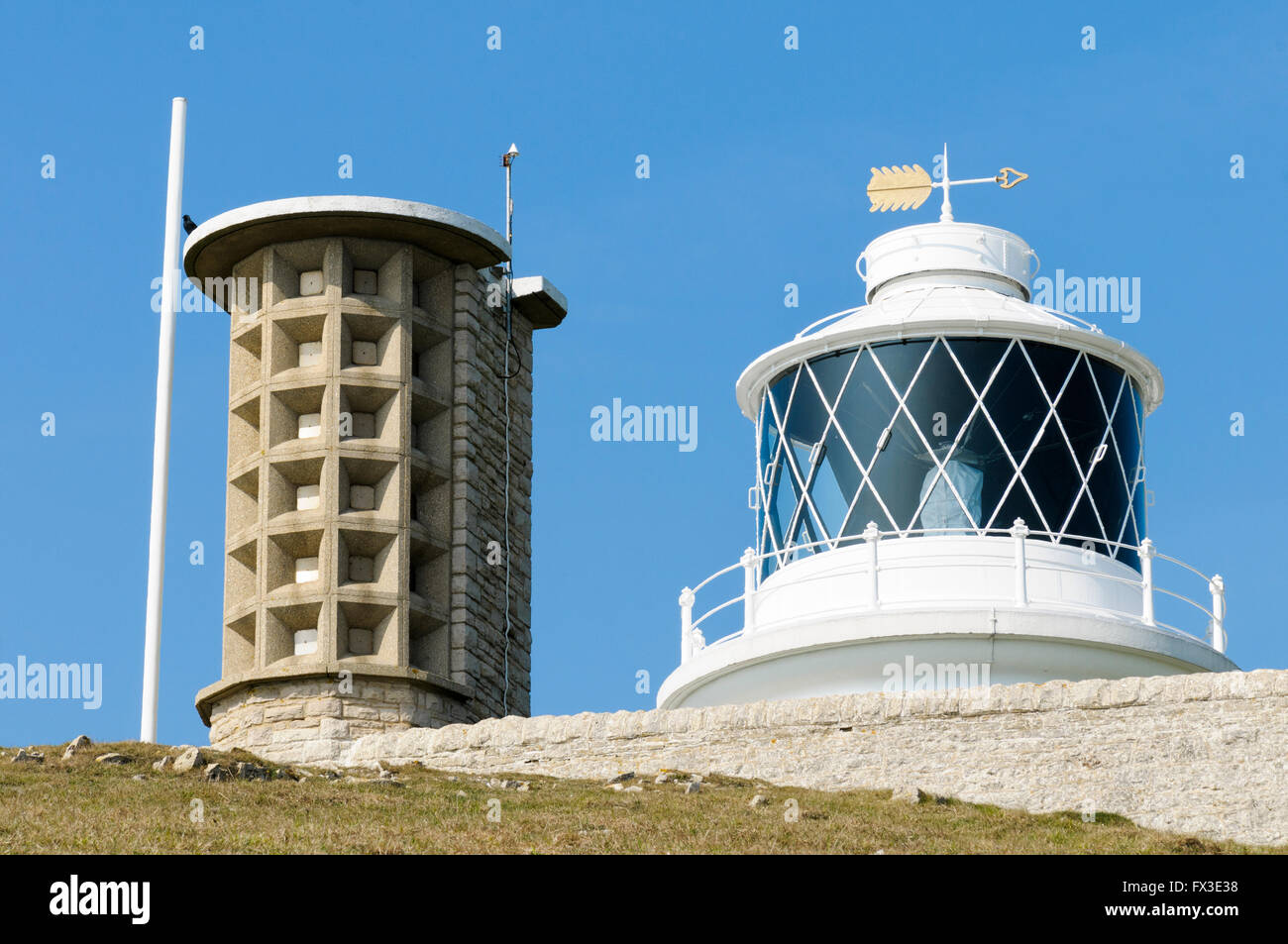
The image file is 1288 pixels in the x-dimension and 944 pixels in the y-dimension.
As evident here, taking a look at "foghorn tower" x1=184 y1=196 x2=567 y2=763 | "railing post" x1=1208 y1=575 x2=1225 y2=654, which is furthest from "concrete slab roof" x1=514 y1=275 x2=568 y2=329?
"railing post" x1=1208 y1=575 x2=1225 y2=654

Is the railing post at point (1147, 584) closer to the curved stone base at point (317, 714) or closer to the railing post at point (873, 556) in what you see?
the railing post at point (873, 556)

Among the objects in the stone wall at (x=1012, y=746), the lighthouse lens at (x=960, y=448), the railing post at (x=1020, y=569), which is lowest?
the stone wall at (x=1012, y=746)

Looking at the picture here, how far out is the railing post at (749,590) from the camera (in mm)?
21625

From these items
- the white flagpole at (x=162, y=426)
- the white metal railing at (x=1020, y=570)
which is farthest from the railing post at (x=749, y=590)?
the white flagpole at (x=162, y=426)

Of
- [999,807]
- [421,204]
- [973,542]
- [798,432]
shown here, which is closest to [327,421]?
[421,204]

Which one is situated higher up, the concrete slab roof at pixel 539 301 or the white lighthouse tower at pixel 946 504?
the concrete slab roof at pixel 539 301

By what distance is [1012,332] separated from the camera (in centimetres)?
2162

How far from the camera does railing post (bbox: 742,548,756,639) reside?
21.6 meters

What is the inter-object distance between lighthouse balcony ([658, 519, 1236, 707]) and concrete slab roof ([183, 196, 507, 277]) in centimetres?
559

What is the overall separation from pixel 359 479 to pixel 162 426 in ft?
7.60

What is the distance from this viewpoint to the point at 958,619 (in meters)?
20.2

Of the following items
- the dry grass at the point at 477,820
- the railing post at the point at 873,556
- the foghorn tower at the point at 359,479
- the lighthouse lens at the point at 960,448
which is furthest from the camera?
the foghorn tower at the point at 359,479

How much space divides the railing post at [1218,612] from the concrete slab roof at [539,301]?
29.3ft
